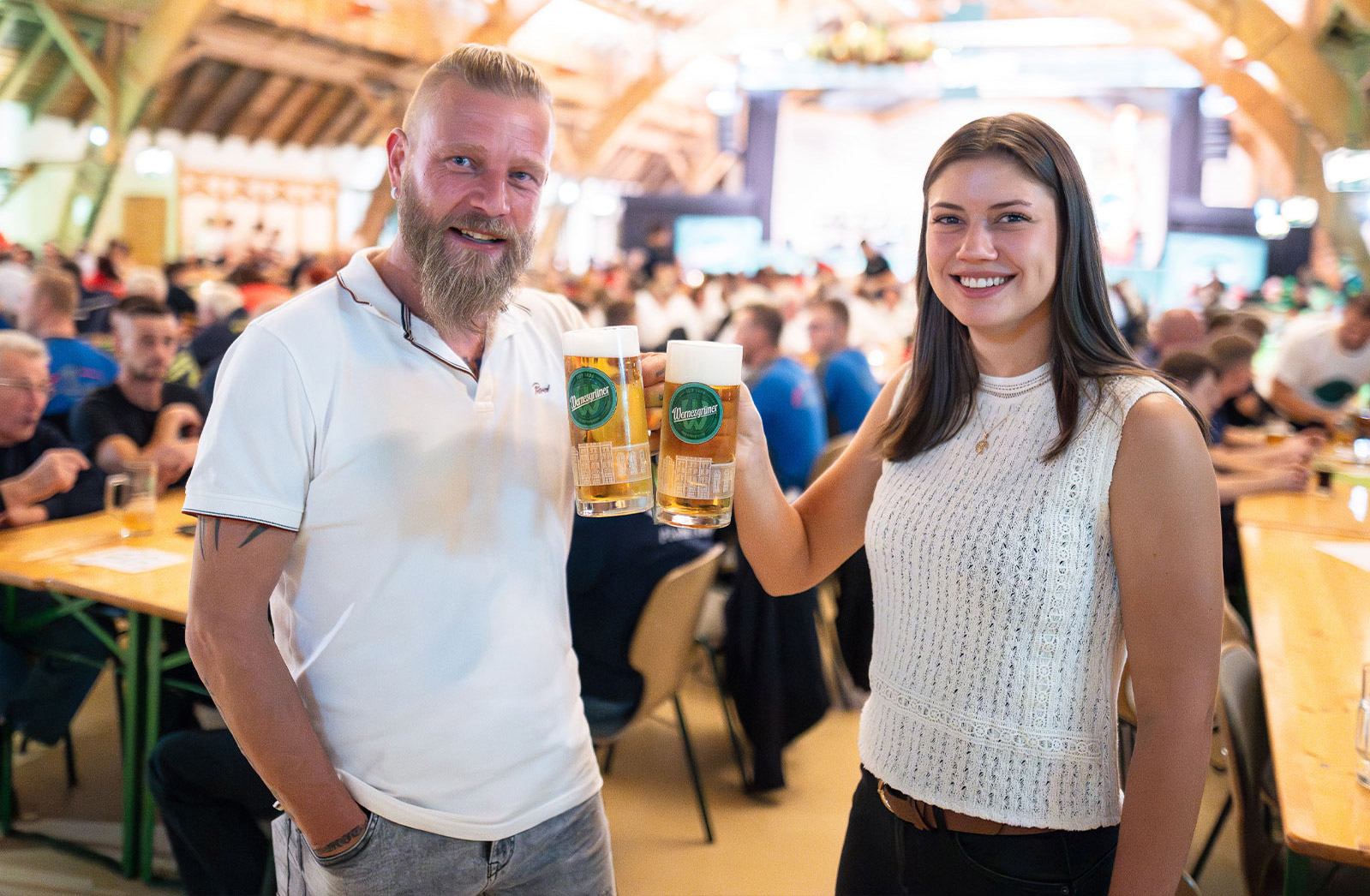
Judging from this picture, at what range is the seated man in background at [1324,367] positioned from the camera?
5035 millimetres

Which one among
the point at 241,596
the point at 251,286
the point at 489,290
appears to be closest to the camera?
the point at 241,596

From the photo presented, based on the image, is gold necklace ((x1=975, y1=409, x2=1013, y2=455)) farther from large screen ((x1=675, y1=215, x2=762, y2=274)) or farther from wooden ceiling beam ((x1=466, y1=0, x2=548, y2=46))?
large screen ((x1=675, y1=215, x2=762, y2=274))

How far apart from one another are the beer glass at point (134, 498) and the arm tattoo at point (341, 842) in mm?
1830

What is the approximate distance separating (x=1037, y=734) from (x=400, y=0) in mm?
12881

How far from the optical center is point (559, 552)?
1338mm

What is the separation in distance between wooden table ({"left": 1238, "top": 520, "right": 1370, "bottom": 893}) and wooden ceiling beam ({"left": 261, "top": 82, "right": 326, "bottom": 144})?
15.8 metres

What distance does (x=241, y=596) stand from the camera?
1.12 meters

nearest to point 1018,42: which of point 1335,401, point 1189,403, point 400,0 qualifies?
point 400,0

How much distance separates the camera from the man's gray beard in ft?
3.96

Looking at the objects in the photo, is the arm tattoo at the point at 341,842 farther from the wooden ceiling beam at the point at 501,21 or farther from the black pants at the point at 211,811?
the wooden ceiling beam at the point at 501,21

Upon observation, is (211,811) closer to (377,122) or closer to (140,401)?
(140,401)

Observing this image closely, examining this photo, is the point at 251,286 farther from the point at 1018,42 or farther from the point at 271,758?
the point at 1018,42

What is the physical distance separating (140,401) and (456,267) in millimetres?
2825

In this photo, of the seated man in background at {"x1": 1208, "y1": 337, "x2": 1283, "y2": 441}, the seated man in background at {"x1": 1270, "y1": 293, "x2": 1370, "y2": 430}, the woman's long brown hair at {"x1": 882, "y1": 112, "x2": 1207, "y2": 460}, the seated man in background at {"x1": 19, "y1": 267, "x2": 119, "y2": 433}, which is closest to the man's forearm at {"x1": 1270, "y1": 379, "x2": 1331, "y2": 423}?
the seated man in background at {"x1": 1270, "y1": 293, "x2": 1370, "y2": 430}
